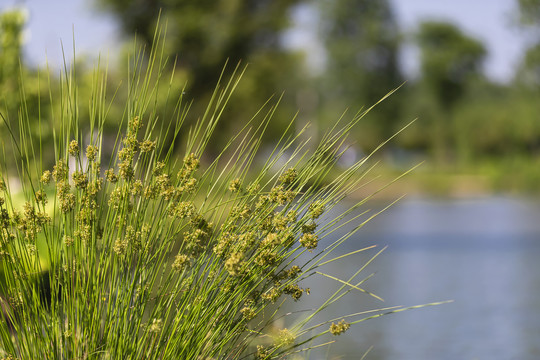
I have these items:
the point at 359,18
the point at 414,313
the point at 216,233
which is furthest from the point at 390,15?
the point at 216,233

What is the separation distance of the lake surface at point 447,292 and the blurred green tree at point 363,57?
102ft

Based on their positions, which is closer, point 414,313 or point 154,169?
point 154,169

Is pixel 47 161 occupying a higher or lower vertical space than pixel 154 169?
higher

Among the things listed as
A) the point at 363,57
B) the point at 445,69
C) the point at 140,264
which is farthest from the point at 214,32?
the point at 445,69

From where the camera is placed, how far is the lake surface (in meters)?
6.29

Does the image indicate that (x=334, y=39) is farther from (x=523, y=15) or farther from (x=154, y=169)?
(x=154, y=169)

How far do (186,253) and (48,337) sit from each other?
1.54ft

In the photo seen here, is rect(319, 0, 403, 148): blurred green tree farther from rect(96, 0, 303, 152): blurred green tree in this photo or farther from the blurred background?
rect(96, 0, 303, 152): blurred green tree

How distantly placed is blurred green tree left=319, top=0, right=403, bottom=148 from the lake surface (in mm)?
30940

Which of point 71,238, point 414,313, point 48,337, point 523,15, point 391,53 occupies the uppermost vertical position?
point 391,53

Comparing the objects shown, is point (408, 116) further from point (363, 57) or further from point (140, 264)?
point (140, 264)

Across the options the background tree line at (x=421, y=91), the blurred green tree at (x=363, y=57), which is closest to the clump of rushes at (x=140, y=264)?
the background tree line at (x=421, y=91)

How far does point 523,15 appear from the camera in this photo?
33031mm

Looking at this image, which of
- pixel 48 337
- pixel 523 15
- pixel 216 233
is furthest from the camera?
pixel 523 15
